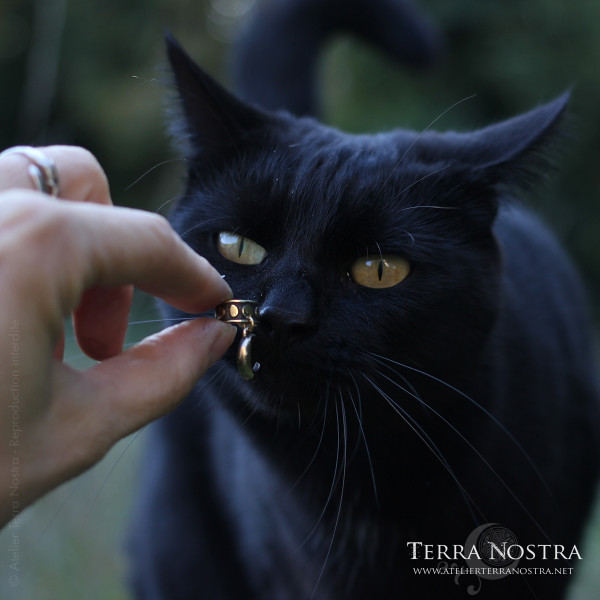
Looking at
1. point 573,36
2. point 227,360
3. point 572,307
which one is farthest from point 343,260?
point 573,36

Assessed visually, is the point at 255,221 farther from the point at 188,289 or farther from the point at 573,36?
the point at 573,36

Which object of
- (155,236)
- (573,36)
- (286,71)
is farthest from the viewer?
(573,36)

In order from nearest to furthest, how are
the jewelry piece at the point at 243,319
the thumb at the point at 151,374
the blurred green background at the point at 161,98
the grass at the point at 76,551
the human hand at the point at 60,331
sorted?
1. the human hand at the point at 60,331
2. the thumb at the point at 151,374
3. the jewelry piece at the point at 243,319
4. the grass at the point at 76,551
5. the blurred green background at the point at 161,98

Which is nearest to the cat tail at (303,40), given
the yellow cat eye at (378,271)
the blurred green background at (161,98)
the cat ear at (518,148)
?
the blurred green background at (161,98)

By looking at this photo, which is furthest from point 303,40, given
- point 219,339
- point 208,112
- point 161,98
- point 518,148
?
point 219,339

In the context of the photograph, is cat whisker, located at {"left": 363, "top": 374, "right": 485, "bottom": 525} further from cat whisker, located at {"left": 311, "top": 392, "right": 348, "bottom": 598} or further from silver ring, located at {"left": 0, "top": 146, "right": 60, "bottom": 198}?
silver ring, located at {"left": 0, "top": 146, "right": 60, "bottom": 198}

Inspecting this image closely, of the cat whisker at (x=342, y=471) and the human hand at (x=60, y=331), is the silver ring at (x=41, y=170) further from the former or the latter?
the cat whisker at (x=342, y=471)
